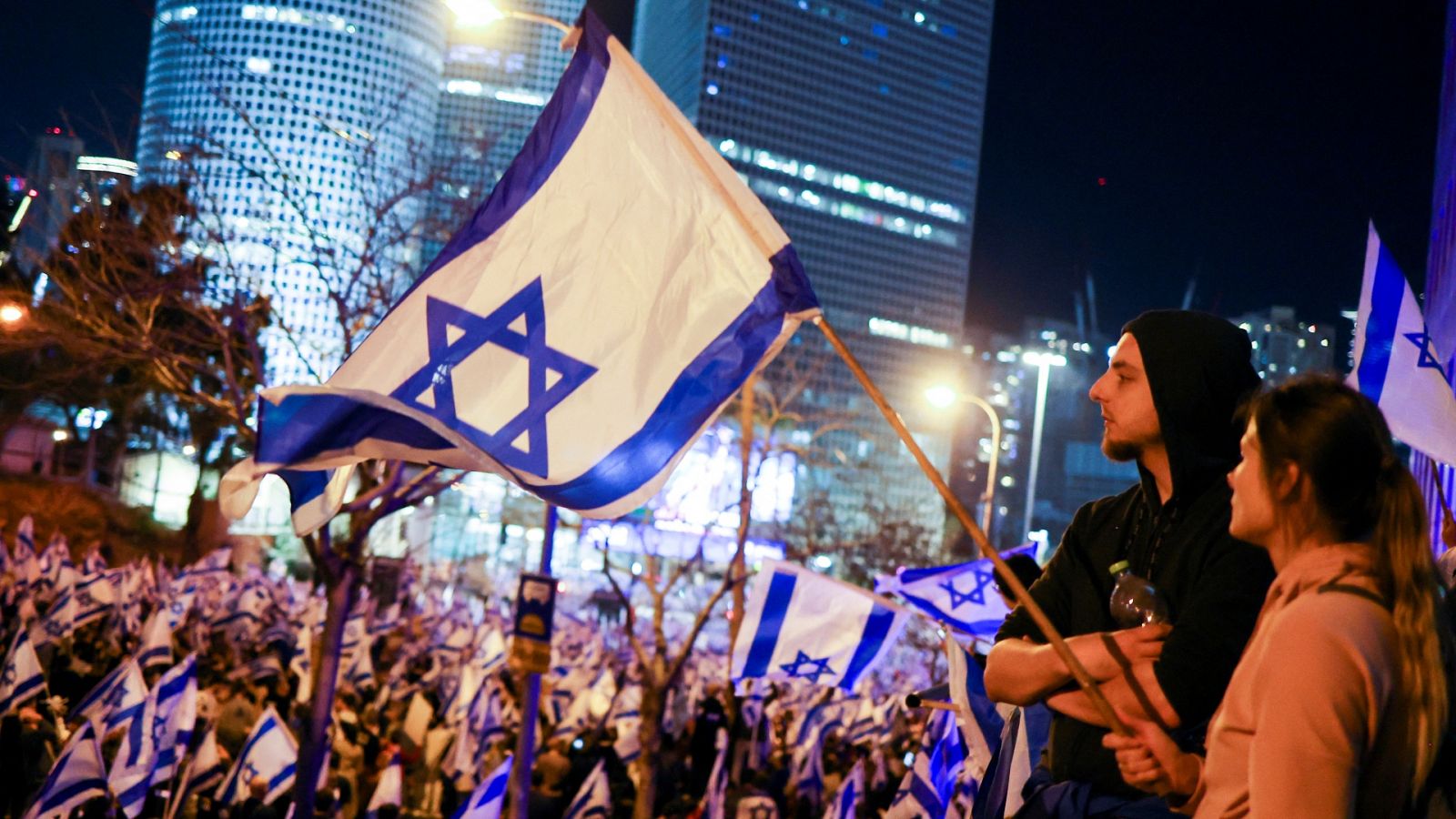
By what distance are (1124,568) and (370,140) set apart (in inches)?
455

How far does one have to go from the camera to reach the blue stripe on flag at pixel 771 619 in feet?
33.5

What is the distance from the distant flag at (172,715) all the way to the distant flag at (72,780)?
1.44m

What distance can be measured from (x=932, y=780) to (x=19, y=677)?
7.81 m

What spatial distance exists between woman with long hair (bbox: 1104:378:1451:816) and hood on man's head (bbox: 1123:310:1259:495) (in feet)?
1.17

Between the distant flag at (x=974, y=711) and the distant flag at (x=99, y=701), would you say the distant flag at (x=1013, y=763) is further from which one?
the distant flag at (x=99, y=701)

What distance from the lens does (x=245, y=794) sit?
9.79 metres

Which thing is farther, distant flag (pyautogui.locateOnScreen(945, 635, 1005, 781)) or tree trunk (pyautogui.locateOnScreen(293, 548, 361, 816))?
tree trunk (pyautogui.locateOnScreen(293, 548, 361, 816))

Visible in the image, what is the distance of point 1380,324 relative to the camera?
589 cm

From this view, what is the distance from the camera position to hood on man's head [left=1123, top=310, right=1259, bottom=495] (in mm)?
2990

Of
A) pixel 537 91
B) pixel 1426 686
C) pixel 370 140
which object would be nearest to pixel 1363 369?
pixel 1426 686

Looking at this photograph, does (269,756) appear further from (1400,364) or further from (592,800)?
(1400,364)

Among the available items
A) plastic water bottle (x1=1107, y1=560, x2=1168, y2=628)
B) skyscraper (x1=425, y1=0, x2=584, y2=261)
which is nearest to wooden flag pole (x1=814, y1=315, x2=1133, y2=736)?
plastic water bottle (x1=1107, y1=560, x2=1168, y2=628)

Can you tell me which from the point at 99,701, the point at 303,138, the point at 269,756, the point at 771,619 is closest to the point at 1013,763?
the point at 771,619

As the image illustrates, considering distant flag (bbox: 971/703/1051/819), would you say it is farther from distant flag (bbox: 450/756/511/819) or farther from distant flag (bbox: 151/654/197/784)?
distant flag (bbox: 151/654/197/784)
